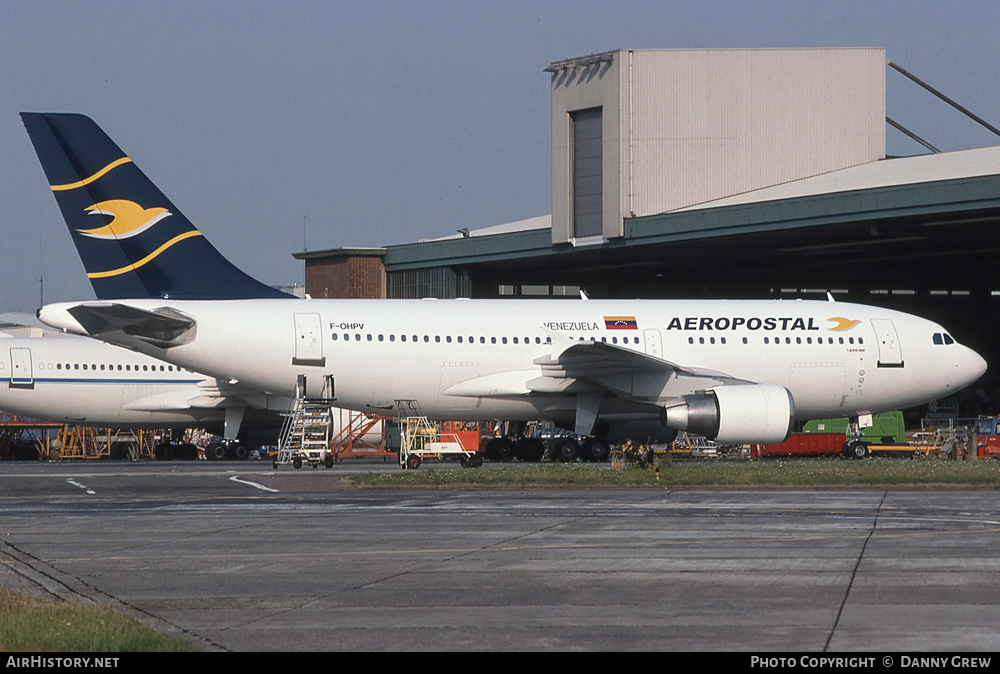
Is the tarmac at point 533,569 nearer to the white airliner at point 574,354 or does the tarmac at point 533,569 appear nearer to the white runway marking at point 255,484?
the white runway marking at point 255,484

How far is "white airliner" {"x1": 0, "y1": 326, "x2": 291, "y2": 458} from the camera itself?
135 ft

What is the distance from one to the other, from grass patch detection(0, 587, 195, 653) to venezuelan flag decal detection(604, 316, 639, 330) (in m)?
23.4

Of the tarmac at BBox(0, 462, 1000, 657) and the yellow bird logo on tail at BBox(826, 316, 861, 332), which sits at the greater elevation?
the yellow bird logo on tail at BBox(826, 316, 861, 332)

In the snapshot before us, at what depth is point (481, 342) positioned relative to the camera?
103 feet

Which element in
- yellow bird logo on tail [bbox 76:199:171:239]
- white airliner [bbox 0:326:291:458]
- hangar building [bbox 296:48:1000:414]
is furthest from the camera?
hangar building [bbox 296:48:1000:414]

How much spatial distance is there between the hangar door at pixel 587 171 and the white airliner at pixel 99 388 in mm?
13403

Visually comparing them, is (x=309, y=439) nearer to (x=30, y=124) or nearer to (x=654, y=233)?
(x=30, y=124)

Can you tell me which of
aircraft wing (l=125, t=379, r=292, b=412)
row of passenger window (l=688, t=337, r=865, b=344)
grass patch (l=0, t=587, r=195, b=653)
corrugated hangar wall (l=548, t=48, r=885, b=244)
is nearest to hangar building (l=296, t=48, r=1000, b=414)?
corrugated hangar wall (l=548, t=48, r=885, b=244)

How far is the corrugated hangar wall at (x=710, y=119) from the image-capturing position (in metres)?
44.8

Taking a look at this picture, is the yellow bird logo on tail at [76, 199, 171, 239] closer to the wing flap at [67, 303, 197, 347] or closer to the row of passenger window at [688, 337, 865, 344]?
the wing flap at [67, 303, 197, 347]

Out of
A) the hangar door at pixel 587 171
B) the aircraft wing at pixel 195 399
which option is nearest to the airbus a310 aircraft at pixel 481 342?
the aircraft wing at pixel 195 399

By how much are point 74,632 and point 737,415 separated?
21.8 metres

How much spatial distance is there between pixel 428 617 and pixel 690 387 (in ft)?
73.3

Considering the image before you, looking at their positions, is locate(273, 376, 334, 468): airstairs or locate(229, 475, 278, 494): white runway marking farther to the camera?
locate(273, 376, 334, 468): airstairs
